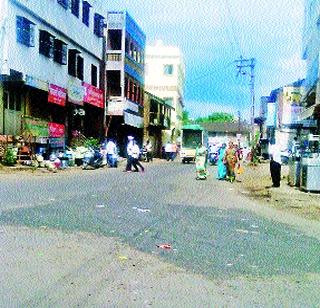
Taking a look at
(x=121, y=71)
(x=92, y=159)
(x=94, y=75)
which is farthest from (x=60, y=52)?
(x=121, y=71)

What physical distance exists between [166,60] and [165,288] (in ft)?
200

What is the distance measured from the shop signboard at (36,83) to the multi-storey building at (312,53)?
44.1 ft

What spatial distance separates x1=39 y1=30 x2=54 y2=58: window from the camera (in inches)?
1037

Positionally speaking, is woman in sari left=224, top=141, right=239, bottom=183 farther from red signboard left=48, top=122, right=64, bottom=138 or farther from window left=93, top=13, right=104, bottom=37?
window left=93, top=13, right=104, bottom=37

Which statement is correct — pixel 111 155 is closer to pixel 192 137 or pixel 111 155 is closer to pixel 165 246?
pixel 192 137

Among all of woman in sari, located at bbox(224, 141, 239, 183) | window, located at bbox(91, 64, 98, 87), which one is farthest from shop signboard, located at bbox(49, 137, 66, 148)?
woman in sari, located at bbox(224, 141, 239, 183)

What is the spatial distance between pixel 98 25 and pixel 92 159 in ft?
43.6

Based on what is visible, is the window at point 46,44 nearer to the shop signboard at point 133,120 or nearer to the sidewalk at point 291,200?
the shop signboard at point 133,120

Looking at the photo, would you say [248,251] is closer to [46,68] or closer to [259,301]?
[259,301]

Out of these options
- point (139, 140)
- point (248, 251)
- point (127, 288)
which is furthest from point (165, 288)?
point (139, 140)

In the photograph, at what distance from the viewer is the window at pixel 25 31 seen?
23641mm

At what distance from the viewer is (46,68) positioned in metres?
26.8

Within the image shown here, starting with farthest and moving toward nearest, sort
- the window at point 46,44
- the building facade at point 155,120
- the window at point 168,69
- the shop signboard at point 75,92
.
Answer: the window at point 168,69
the building facade at point 155,120
the shop signboard at point 75,92
the window at point 46,44

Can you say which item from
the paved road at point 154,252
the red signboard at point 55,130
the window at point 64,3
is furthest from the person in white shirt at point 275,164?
the window at point 64,3
